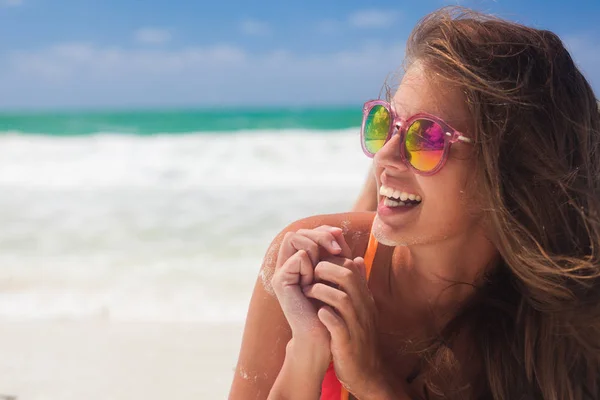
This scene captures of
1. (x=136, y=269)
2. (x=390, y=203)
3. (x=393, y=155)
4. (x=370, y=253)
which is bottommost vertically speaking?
(x=136, y=269)

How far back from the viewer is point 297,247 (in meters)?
1.78

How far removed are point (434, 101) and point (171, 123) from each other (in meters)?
24.2

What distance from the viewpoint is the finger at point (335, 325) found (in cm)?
170

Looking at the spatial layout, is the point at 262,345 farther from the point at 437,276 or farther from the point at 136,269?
the point at 136,269

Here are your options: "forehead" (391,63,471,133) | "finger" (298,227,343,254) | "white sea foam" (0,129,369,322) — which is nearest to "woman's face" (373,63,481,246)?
"forehead" (391,63,471,133)

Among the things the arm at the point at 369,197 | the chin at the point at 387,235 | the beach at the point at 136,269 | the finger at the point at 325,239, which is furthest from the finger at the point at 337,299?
the beach at the point at 136,269

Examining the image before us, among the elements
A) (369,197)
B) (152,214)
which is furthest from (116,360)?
(152,214)

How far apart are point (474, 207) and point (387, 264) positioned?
388 mm

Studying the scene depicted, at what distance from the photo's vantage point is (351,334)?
1734 millimetres

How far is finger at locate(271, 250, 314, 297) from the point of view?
5.66ft

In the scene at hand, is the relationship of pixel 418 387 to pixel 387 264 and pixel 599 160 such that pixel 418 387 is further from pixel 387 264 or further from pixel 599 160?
pixel 599 160

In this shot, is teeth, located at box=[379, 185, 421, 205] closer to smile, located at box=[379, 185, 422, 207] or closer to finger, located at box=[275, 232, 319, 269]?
smile, located at box=[379, 185, 422, 207]

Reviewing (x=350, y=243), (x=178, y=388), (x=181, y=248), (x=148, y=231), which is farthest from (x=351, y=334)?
(x=148, y=231)

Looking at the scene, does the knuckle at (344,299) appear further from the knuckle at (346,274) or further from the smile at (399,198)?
the smile at (399,198)
